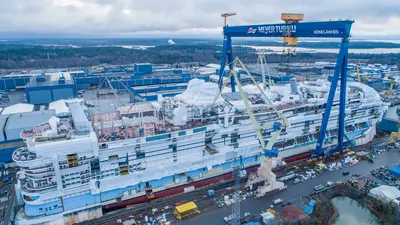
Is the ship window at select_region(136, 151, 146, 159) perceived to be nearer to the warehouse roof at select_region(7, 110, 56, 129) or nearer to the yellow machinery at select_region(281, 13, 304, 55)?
the warehouse roof at select_region(7, 110, 56, 129)

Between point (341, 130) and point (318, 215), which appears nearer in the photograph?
point (318, 215)

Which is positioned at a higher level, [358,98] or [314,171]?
[358,98]

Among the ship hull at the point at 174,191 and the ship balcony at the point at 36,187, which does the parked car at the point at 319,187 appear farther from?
the ship balcony at the point at 36,187

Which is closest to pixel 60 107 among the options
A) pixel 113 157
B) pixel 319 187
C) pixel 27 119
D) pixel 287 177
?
pixel 27 119

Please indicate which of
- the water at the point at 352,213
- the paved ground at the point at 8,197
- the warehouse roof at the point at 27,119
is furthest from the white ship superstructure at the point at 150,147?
the warehouse roof at the point at 27,119

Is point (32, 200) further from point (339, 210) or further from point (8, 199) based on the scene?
point (339, 210)

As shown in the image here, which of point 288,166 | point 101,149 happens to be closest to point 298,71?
point 288,166

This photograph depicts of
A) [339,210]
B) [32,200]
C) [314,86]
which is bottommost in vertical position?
[339,210]
